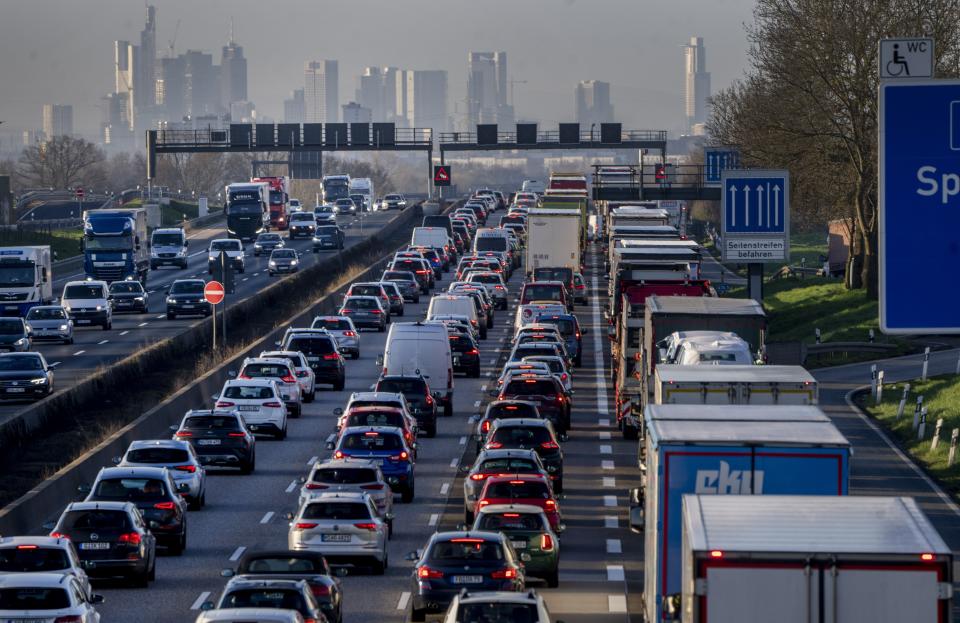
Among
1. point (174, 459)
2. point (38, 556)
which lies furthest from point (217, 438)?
point (38, 556)

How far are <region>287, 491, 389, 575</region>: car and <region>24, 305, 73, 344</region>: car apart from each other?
3566cm

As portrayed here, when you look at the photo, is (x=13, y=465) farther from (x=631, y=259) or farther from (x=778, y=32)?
(x=778, y=32)

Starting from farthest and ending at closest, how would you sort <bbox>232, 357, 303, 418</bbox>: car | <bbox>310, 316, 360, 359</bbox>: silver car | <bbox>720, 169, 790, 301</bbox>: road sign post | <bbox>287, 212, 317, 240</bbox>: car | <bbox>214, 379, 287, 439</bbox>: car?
<bbox>287, 212, 317, 240</bbox>: car
<bbox>310, 316, 360, 359</bbox>: silver car
<bbox>232, 357, 303, 418</bbox>: car
<bbox>720, 169, 790, 301</bbox>: road sign post
<bbox>214, 379, 287, 439</bbox>: car

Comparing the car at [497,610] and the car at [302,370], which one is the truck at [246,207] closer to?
the car at [302,370]

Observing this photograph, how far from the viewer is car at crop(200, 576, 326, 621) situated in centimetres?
2003

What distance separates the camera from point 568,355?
56.0 meters

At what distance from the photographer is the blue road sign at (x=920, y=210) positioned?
1194 centimetres

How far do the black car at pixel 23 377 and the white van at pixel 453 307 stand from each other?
51.8ft

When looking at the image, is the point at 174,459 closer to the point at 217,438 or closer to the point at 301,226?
the point at 217,438

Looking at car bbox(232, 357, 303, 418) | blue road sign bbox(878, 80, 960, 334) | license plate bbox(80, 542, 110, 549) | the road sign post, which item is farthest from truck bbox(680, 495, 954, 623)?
car bbox(232, 357, 303, 418)

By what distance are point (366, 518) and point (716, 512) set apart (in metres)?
12.9

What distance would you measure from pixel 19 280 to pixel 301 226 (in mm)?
51108

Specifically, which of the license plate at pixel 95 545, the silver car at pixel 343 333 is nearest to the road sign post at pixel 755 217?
the silver car at pixel 343 333

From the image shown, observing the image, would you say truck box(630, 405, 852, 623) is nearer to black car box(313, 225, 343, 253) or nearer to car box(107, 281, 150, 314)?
car box(107, 281, 150, 314)
